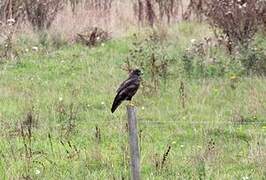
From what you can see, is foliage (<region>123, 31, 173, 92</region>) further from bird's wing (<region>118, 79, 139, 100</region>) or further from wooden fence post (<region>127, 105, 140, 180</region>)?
wooden fence post (<region>127, 105, 140, 180</region>)

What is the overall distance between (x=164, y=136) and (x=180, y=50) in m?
4.25

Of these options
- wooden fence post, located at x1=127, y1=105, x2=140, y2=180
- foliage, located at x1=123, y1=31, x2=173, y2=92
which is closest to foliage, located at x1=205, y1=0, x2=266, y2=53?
foliage, located at x1=123, y1=31, x2=173, y2=92

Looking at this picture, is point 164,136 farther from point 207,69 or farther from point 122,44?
point 122,44

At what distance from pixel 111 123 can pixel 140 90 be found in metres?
1.59

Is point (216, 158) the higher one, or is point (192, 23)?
point (192, 23)

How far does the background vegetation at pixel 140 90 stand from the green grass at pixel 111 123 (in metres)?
0.02

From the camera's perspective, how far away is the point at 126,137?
755 centimetres

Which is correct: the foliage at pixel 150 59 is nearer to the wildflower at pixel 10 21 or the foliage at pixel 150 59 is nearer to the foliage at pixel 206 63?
the foliage at pixel 206 63

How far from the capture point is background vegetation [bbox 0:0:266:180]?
674 cm

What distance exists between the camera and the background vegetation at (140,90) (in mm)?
6738

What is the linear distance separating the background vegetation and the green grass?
0.05 feet

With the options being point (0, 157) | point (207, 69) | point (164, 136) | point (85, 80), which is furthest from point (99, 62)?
point (0, 157)

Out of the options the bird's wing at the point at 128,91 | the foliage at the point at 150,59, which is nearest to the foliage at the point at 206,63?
the foliage at the point at 150,59

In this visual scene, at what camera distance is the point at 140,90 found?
381 inches
